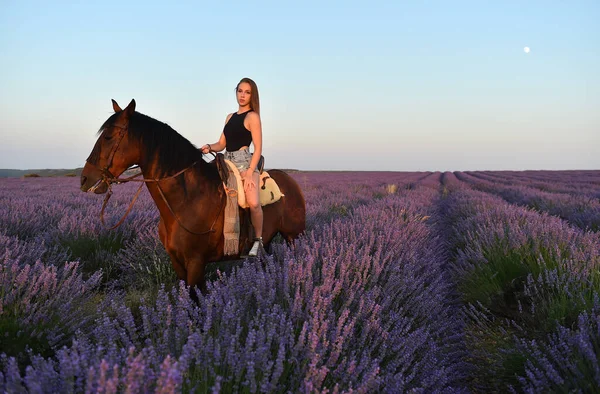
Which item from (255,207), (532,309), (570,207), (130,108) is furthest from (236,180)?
(570,207)

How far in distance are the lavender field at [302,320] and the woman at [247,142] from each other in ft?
1.26

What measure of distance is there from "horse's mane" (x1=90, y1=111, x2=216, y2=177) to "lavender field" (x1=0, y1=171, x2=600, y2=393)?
879 mm

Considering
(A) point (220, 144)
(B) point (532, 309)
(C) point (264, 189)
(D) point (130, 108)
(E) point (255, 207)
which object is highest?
(D) point (130, 108)

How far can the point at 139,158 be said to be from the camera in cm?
260

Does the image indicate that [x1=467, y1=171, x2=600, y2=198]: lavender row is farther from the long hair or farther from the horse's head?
the horse's head

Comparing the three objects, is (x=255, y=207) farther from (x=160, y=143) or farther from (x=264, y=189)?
(x=160, y=143)

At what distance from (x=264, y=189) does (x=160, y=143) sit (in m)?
0.97

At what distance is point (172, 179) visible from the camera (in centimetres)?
266

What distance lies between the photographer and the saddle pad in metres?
2.90

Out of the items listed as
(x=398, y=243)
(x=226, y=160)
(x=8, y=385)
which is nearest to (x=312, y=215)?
(x=398, y=243)

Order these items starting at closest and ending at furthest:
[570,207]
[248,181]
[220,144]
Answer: [248,181] → [220,144] → [570,207]

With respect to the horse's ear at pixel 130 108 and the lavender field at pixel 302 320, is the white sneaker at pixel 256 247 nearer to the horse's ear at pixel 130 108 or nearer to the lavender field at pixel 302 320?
the lavender field at pixel 302 320

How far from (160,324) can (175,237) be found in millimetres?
1108

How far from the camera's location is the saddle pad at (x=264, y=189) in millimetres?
2902
